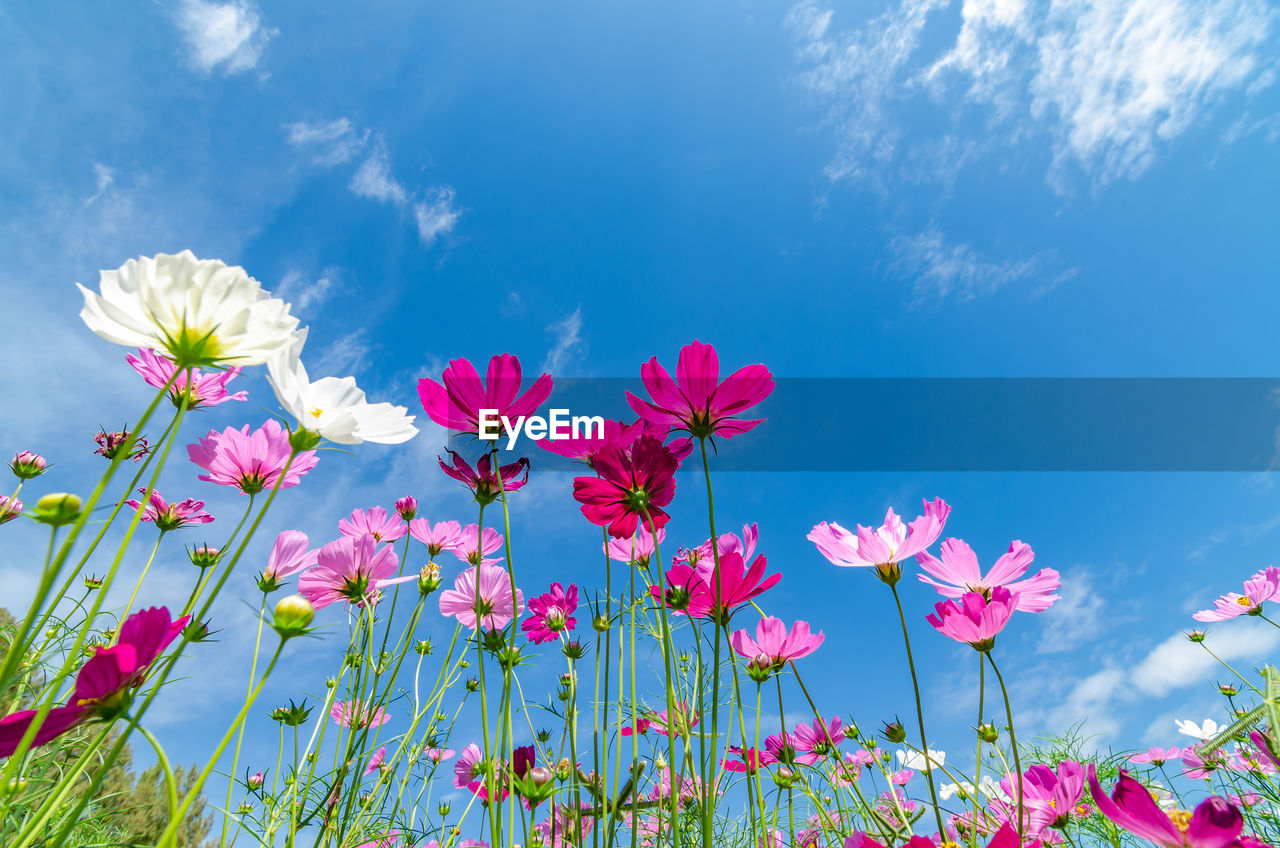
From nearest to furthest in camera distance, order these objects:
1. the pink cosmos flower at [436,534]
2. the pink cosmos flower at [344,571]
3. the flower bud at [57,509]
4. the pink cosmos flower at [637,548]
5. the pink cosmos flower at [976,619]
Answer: the flower bud at [57,509] < the pink cosmos flower at [976,619] < the pink cosmos flower at [344,571] < the pink cosmos flower at [637,548] < the pink cosmos flower at [436,534]

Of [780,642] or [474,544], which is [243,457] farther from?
[780,642]

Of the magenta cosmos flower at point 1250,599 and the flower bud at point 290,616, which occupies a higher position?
the magenta cosmos flower at point 1250,599

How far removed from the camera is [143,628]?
1.46 feet

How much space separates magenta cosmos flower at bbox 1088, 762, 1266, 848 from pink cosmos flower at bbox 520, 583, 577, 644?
0.86 m

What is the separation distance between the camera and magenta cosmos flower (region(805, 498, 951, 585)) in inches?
31.5

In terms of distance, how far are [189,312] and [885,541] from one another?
777 mm

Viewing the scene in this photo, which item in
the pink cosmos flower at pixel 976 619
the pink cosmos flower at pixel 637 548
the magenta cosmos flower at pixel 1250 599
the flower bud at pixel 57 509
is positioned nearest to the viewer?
the flower bud at pixel 57 509

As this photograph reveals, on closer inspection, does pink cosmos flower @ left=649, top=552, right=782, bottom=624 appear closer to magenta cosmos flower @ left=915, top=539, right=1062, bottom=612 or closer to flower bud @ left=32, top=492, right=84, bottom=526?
magenta cosmos flower @ left=915, top=539, right=1062, bottom=612

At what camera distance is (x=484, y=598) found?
1.11 meters

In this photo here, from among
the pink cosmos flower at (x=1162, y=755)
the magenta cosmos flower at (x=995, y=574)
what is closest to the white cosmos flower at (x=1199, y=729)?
the pink cosmos flower at (x=1162, y=755)

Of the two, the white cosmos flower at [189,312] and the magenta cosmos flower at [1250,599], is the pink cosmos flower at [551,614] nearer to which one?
the white cosmos flower at [189,312]

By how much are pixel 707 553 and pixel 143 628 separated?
0.87 m

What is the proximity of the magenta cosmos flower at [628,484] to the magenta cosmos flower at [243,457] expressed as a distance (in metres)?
0.39

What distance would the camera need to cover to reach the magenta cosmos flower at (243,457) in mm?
822
